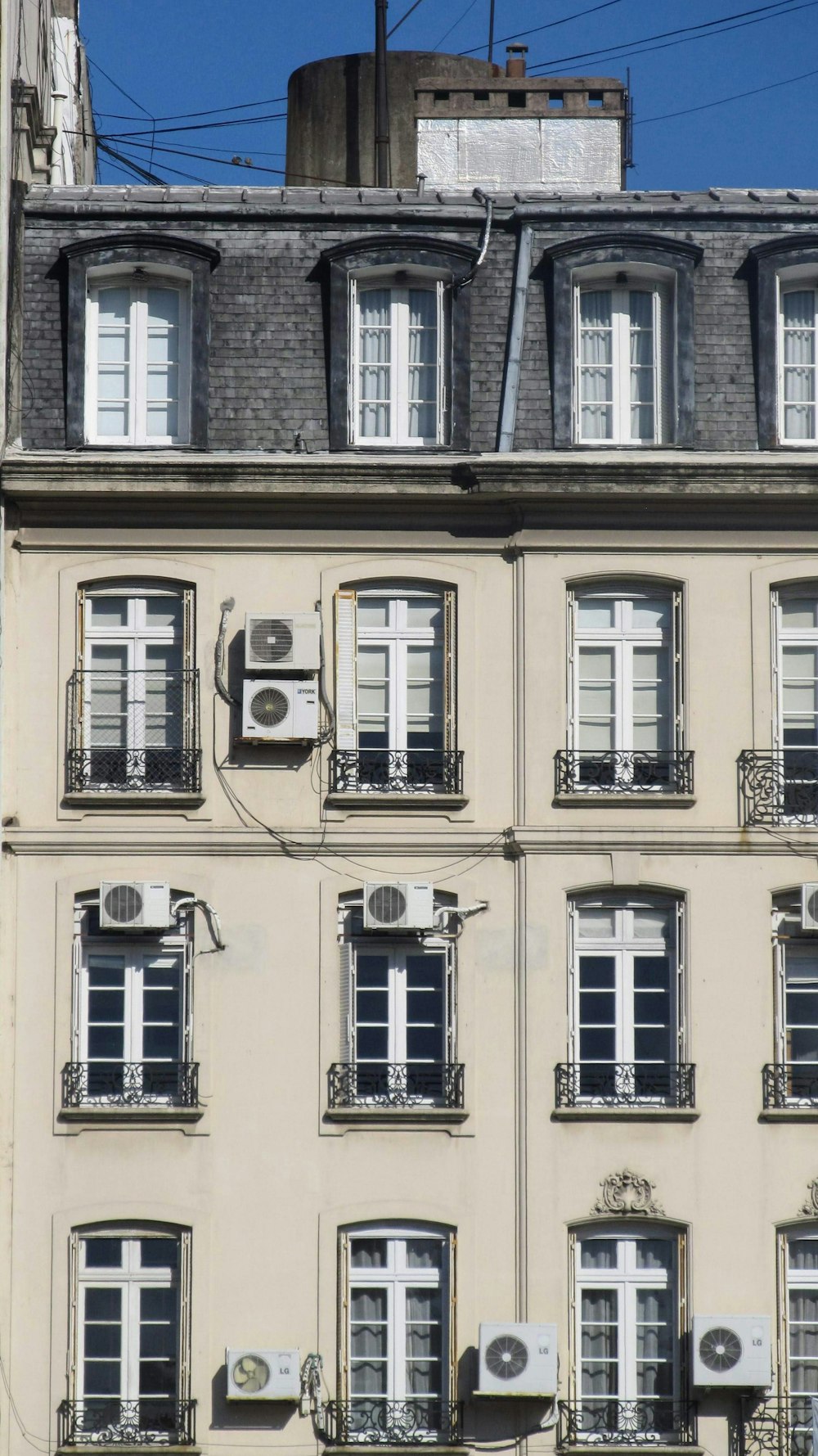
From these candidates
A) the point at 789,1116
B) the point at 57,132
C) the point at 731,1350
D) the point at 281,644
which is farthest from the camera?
the point at 57,132

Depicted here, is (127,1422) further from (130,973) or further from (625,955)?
(625,955)

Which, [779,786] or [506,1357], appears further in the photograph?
[779,786]

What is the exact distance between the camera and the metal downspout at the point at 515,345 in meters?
23.1

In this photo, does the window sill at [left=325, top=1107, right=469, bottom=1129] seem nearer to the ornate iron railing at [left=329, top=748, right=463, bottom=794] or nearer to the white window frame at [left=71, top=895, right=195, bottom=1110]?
the white window frame at [left=71, top=895, right=195, bottom=1110]

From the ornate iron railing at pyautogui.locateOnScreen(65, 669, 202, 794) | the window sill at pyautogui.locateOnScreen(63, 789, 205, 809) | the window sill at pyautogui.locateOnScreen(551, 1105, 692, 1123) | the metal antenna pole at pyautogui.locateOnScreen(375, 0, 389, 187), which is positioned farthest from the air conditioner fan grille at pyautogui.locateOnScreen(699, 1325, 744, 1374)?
Result: the metal antenna pole at pyautogui.locateOnScreen(375, 0, 389, 187)

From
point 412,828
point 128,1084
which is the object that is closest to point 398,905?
point 412,828

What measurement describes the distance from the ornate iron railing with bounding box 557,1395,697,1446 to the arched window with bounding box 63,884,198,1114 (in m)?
5.17

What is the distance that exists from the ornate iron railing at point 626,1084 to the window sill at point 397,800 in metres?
3.01

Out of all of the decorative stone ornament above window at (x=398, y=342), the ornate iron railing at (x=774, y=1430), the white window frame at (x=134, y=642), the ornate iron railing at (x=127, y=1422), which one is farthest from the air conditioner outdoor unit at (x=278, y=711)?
the ornate iron railing at (x=774, y=1430)

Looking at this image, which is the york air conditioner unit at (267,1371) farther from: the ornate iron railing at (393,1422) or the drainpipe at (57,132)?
the drainpipe at (57,132)

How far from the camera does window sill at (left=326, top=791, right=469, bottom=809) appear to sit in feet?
73.3

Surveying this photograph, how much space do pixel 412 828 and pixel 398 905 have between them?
3.08 ft

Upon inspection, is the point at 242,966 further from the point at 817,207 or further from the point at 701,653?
the point at 817,207

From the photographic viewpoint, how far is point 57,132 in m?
27.4
